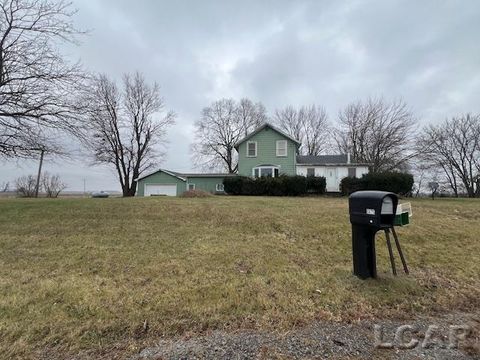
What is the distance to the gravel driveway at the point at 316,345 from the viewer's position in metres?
2.77

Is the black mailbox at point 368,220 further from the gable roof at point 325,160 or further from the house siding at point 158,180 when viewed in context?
the house siding at point 158,180

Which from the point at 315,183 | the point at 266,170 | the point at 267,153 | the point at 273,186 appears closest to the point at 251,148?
the point at 267,153

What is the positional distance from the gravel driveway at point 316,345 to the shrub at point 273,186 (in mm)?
17242

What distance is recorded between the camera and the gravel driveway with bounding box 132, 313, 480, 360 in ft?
9.08

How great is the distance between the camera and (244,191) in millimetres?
21297

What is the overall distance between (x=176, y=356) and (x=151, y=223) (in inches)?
232

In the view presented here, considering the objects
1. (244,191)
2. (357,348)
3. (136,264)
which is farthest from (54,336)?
(244,191)

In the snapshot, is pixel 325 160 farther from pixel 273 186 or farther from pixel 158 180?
pixel 158 180

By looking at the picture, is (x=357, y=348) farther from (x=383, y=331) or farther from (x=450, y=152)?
(x=450, y=152)

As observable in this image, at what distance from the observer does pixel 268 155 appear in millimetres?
25562

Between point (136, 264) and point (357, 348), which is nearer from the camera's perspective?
point (357, 348)

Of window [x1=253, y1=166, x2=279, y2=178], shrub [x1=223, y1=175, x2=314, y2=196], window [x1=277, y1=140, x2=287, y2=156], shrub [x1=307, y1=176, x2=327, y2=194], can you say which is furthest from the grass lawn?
window [x1=277, y1=140, x2=287, y2=156]

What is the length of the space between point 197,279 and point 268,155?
70.8ft

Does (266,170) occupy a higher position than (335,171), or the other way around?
(266,170)
